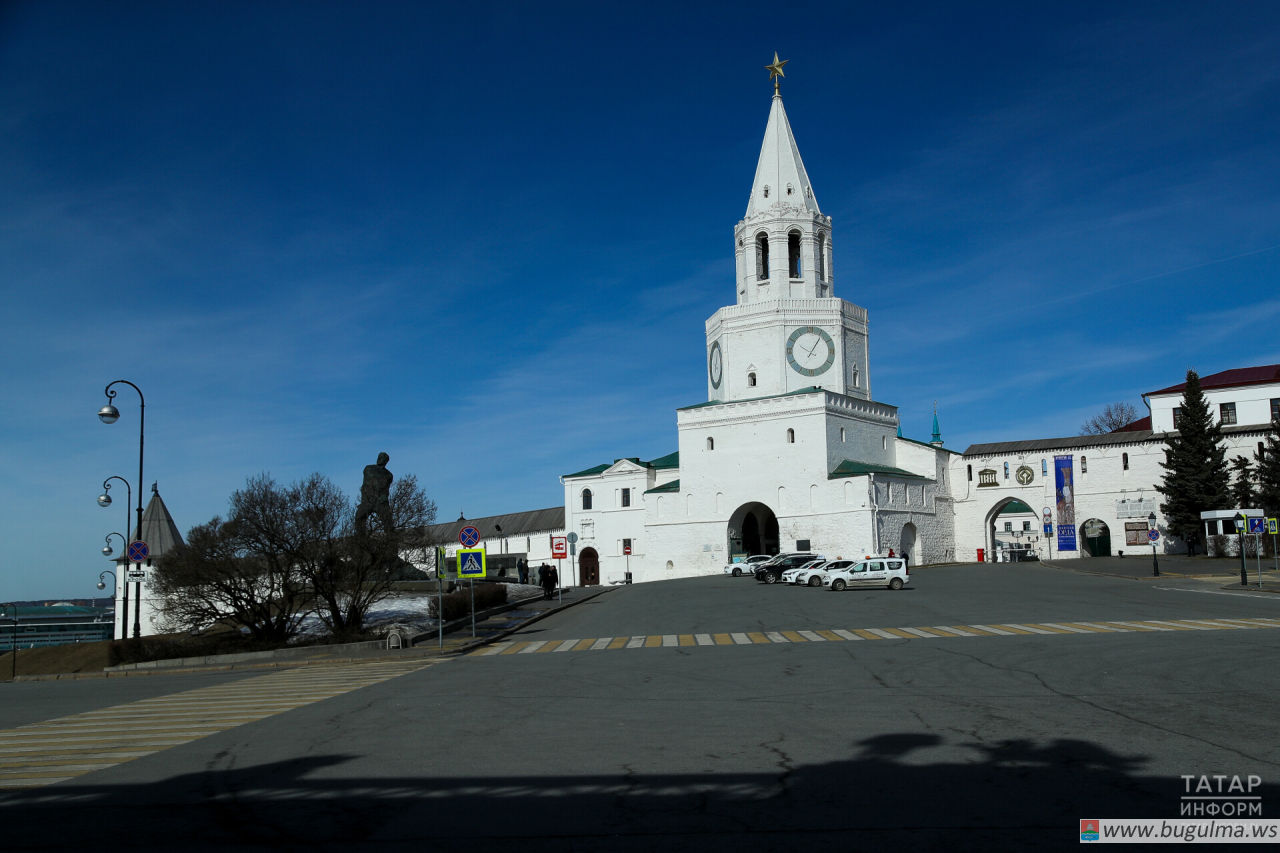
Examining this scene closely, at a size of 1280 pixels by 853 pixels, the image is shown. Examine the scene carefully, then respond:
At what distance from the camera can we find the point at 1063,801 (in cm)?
703

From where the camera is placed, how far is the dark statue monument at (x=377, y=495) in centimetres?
3009

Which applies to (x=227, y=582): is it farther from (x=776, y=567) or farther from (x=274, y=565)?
(x=776, y=567)

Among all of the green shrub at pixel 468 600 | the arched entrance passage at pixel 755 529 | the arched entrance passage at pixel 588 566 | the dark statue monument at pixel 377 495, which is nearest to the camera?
the dark statue monument at pixel 377 495

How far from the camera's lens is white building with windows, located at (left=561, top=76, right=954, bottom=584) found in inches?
2392

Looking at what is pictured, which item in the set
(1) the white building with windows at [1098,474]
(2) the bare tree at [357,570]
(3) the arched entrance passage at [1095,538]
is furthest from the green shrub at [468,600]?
(3) the arched entrance passage at [1095,538]

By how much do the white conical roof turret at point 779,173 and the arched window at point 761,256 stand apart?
1.76 metres

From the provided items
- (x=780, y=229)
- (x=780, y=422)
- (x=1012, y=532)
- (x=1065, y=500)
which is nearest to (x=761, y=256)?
(x=780, y=229)

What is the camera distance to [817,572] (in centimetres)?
4191

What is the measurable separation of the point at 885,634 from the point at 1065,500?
52.8m

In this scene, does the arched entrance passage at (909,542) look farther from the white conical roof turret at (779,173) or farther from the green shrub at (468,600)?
the green shrub at (468,600)

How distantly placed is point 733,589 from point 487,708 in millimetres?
29491

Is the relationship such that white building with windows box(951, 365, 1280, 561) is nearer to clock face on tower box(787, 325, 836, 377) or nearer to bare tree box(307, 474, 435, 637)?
clock face on tower box(787, 325, 836, 377)

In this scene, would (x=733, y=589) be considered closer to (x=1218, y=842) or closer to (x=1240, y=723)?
(x=1240, y=723)

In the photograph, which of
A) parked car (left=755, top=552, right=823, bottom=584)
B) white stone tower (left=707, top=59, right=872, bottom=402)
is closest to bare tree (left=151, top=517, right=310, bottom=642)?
parked car (left=755, top=552, right=823, bottom=584)
